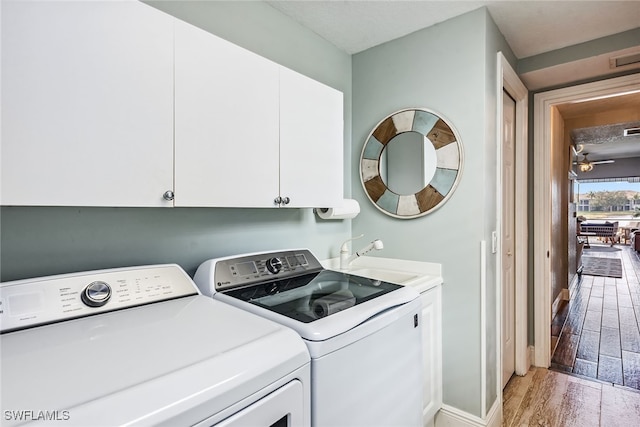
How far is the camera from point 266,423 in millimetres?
759

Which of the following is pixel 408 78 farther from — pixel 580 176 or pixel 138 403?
pixel 580 176

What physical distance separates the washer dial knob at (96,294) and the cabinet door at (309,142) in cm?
74

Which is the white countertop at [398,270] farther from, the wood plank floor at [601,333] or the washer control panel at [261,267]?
the wood plank floor at [601,333]

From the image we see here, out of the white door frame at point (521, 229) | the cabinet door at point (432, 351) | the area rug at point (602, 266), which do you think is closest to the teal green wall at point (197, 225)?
the cabinet door at point (432, 351)

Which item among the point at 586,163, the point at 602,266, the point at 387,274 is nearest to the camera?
the point at 387,274

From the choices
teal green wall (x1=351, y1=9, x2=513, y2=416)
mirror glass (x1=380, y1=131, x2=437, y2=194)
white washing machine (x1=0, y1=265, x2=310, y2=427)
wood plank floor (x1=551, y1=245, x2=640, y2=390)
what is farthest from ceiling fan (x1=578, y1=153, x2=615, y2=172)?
white washing machine (x1=0, y1=265, x2=310, y2=427)

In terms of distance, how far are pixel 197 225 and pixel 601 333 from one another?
4063 mm

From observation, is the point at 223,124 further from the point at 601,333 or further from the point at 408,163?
the point at 601,333

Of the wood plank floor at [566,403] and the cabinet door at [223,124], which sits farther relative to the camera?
the wood plank floor at [566,403]

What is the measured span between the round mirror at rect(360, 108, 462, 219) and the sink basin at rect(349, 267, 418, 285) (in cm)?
37

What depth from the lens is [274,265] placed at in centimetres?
157

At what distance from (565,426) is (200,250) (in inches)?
93.0

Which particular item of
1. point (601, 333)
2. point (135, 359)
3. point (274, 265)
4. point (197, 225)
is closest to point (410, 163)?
point (274, 265)

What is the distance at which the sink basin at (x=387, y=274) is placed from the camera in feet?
6.29
